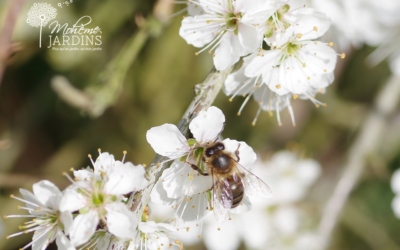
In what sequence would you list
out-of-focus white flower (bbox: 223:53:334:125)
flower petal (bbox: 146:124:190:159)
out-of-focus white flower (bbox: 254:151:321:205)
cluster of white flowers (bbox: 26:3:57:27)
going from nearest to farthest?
flower petal (bbox: 146:124:190:159) < out-of-focus white flower (bbox: 223:53:334:125) < cluster of white flowers (bbox: 26:3:57:27) < out-of-focus white flower (bbox: 254:151:321:205)

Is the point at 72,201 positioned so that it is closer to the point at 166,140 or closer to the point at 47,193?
the point at 47,193

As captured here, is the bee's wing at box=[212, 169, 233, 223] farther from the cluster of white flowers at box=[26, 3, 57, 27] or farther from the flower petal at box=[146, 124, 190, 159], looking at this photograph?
the cluster of white flowers at box=[26, 3, 57, 27]

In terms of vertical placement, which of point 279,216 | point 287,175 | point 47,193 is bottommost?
point 279,216

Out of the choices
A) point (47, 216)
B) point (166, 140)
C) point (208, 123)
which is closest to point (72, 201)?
point (47, 216)

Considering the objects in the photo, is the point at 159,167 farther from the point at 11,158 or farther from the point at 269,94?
the point at 11,158

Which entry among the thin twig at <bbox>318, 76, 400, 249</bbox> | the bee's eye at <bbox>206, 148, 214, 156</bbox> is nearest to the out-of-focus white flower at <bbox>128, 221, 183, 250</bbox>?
the bee's eye at <bbox>206, 148, 214, 156</bbox>
